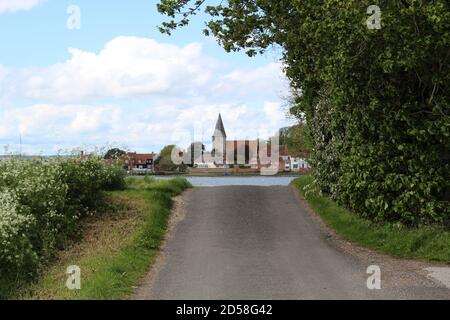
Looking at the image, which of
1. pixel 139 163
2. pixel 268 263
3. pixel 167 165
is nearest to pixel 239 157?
pixel 167 165

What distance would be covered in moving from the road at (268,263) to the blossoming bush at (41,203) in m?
2.98

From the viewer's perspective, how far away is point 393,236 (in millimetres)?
16188

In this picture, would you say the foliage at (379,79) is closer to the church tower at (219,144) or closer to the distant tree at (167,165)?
the distant tree at (167,165)

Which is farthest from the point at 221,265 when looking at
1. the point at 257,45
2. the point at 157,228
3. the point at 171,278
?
the point at 257,45

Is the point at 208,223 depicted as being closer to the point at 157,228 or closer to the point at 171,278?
the point at 157,228

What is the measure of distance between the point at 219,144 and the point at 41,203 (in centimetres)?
3670

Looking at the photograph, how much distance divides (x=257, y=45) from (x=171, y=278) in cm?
938

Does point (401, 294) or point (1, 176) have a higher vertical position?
point (1, 176)

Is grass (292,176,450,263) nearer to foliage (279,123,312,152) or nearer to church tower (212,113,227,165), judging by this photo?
foliage (279,123,312,152)

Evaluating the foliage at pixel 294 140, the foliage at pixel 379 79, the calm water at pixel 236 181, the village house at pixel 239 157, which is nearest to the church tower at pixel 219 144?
the village house at pixel 239 157

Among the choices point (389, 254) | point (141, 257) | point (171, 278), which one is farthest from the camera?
point (389, 254)

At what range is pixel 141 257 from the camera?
14.2 m

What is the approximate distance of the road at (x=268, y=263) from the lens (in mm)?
10820

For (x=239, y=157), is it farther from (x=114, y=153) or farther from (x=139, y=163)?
(x=114, y=153)
